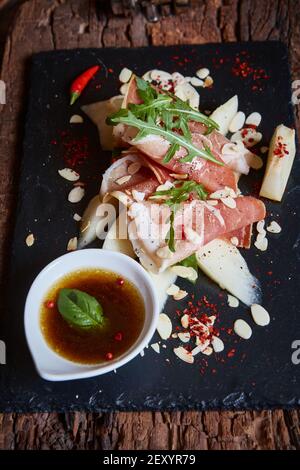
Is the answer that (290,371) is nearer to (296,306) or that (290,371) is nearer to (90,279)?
(296,306)

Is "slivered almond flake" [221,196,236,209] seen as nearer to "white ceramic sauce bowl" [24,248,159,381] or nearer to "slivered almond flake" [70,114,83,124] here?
"white ceramic sauce bowl" [24,248,159,381]

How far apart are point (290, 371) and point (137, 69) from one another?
1750mm

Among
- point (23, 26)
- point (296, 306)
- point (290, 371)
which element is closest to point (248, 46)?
point (23, 26)

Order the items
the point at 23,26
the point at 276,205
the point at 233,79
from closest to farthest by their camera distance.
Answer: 1. the point at 276,205
2. the point at 233,79
3. the point at 23,26

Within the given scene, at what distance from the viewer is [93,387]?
7.95ft

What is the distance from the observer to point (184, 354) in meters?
2.46

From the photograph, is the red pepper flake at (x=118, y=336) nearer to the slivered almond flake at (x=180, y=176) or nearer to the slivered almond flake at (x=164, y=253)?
the slivered almond flake at (x=164, y=253)

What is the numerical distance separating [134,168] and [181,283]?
0.57 meters

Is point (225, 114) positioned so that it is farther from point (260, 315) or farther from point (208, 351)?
point (208, 351)

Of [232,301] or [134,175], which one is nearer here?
[232,301]

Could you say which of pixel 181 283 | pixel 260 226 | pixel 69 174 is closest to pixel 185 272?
pixel 181 283

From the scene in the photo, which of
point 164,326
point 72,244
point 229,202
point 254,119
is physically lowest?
point 164,326

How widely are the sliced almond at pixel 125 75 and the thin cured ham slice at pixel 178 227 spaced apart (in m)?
0.91

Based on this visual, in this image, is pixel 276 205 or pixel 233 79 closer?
pixel 276 205
